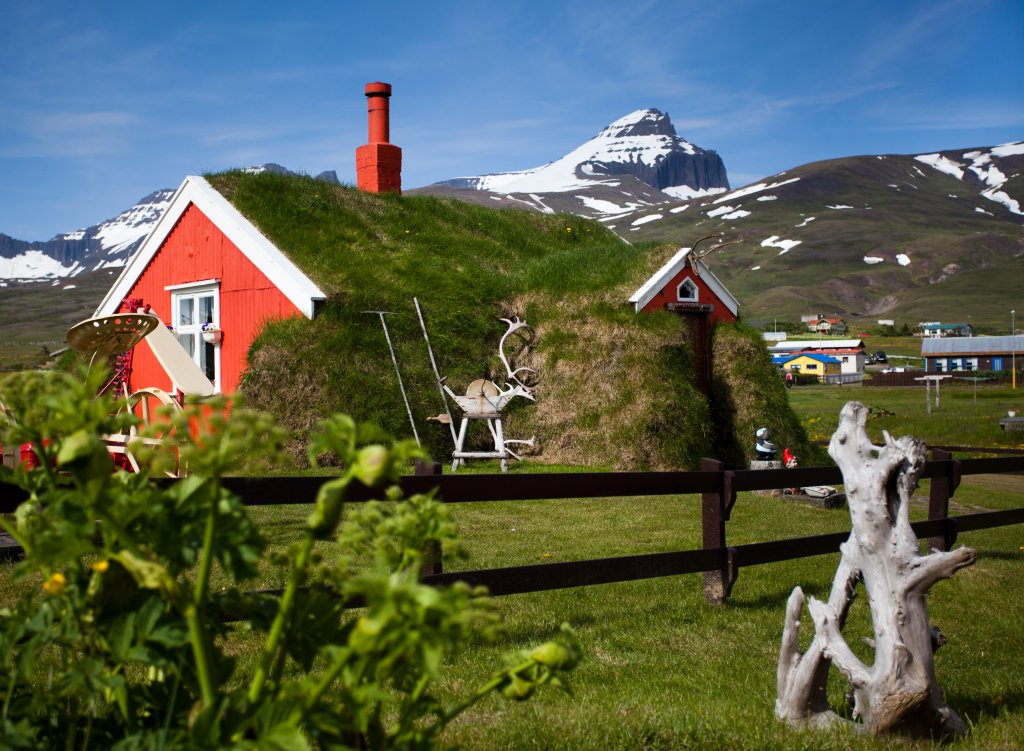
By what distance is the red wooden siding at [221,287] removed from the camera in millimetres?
14406

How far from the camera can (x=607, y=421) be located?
13.5 m

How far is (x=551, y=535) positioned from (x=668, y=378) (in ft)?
15.6

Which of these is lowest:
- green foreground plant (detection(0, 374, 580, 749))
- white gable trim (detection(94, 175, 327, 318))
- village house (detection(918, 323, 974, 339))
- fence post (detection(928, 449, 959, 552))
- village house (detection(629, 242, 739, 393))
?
fence post (detection(928, 449, 959, 552))

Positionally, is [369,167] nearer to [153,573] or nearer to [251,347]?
[251,347]

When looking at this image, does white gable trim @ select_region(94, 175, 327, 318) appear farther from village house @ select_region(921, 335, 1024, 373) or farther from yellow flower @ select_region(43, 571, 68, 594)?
village house @ select_region(921, 335, 1024, 373)

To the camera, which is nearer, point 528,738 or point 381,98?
point 528,738

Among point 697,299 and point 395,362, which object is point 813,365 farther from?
point 395,362

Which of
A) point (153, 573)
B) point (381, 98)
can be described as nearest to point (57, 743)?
point (153, 573)

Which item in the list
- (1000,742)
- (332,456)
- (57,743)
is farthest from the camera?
(332,456)

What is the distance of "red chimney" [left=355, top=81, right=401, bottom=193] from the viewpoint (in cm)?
1891

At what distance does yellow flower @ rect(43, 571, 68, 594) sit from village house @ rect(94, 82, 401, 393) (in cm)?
1225

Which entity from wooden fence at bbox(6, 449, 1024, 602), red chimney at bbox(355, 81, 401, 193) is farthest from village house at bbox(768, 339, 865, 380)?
wooden fence at bbox(6, 449, 1024, 602)

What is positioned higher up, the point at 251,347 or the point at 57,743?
the point at 251,347

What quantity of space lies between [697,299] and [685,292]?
0.38 meters
